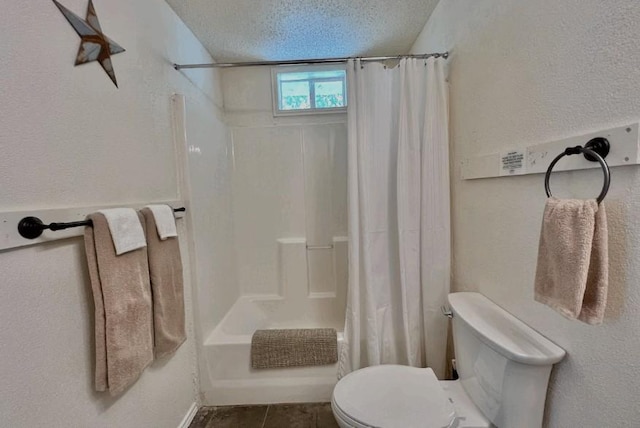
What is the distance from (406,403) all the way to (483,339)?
400mm

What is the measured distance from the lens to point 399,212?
62.0 inches

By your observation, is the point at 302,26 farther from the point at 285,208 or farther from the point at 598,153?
the point at 598,153

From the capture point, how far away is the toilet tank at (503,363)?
876mm

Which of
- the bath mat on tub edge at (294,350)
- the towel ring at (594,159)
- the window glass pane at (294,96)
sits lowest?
the bath mat on tub edge at (294,350)

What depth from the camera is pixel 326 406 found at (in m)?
1.77

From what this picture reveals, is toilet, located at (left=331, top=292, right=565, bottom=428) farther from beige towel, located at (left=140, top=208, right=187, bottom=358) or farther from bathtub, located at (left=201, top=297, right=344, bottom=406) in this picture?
beige towel, located at (left=140, top=208, right=187, bottom=358)

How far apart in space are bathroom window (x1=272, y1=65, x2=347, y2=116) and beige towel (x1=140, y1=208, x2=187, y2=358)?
1.60m

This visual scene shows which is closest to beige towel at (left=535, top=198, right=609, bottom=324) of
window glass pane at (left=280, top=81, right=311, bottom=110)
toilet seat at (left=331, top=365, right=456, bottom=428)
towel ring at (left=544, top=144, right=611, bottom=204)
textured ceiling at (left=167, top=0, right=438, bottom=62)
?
towel ring at (left=544, top=144, right=611, bottom=204)

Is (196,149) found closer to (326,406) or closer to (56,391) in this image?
(56,391)

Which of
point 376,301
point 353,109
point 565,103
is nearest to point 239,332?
point 376,301

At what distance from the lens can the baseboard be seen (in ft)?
5.28

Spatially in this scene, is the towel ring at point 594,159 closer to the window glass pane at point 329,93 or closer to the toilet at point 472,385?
the toilet at point 472,385

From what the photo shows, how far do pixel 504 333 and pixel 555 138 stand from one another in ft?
2.12

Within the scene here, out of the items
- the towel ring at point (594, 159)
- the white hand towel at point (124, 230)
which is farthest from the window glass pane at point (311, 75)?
the towel ring at point (594, 159)
